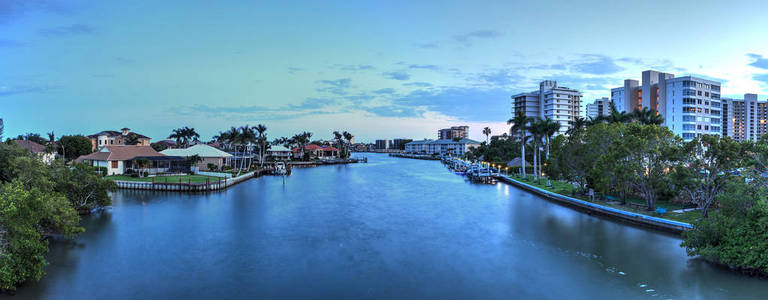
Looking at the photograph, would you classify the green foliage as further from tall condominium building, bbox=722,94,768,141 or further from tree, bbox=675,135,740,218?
tall condominium building, bbox=722,94,768,141

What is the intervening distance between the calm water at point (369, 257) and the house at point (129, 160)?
19.1m

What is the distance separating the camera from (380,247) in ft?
73.4

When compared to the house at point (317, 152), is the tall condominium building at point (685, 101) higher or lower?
higher

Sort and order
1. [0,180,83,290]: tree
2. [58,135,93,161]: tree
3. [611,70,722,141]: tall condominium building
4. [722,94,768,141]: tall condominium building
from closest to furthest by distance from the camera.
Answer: [0,180,83,290]: tree < [611,70,722,141]: tall condominium building < [58,135,93,161]: tree < [722,94,768,141]: tall condominium building

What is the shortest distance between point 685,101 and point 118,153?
284ft

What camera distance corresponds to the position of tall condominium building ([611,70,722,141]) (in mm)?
68062

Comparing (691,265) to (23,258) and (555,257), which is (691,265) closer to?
(555,257)

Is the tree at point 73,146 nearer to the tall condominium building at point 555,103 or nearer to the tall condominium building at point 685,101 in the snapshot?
the tall condominium building at point 685,101

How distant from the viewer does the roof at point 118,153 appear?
50.5 meters

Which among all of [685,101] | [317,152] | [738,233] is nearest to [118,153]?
[738,233]

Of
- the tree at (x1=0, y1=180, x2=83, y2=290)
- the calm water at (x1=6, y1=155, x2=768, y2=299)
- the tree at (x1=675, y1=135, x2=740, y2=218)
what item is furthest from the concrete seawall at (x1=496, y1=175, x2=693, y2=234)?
the tree at (x1=0, y1=180, x2=83, y2=290)

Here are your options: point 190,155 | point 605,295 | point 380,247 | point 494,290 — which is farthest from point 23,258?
point 190,155

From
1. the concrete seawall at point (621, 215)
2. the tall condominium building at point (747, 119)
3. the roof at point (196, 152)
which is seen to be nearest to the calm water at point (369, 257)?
the concrete seawall at point (621, 215)

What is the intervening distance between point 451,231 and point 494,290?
35.0 feet
